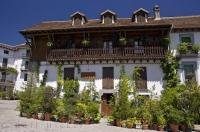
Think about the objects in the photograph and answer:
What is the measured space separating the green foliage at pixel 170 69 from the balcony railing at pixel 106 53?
2.14 ft

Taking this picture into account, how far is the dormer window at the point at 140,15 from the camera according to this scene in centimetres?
2647

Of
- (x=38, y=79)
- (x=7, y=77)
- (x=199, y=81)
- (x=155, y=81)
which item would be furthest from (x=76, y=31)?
(x=7, y=77)

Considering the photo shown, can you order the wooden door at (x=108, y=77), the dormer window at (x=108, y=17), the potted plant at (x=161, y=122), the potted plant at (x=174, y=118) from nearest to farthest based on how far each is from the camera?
the potted plant at (x=174, y=118), the potted plant at (x=161, y=122), the wooden door at (x=108, y=77), the dormer window at (x=108, y=17)

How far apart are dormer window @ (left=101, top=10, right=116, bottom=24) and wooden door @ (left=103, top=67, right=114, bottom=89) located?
17.8 ft

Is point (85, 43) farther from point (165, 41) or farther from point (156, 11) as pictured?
point (156, 11)

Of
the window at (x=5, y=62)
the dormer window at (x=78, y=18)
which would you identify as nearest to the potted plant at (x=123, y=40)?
the dormer window at (x=78, y=18)

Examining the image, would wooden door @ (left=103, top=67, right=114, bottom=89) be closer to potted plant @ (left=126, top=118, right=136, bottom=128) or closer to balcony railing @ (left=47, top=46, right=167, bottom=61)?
balcony railing @ (left=47, top=46, right=167, bottom=61)

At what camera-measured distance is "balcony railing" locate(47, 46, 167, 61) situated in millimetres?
23844

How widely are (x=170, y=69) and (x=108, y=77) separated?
573 centimetres

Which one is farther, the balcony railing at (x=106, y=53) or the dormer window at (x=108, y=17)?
the dormer window at (x=108, y=17)

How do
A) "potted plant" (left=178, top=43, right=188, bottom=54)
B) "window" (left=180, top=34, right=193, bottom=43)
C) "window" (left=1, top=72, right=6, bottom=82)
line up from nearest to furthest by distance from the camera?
"potted plant" (left=178, top=43, right=188, bottom=54) → "window" (left=180, top=34, right=193, bottom=43) → "window" (left=1, top=72, right=6, bottom=82)

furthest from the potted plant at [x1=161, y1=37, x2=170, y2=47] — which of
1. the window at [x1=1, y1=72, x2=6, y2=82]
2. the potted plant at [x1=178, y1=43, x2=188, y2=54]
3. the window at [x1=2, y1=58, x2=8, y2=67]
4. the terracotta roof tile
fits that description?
the window at [x1=1, y1=72, x2=6, y2=82]

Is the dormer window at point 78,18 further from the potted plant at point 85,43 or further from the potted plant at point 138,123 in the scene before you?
the potted plant at point 138,123

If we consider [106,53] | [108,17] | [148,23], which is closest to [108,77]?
[106,53]
